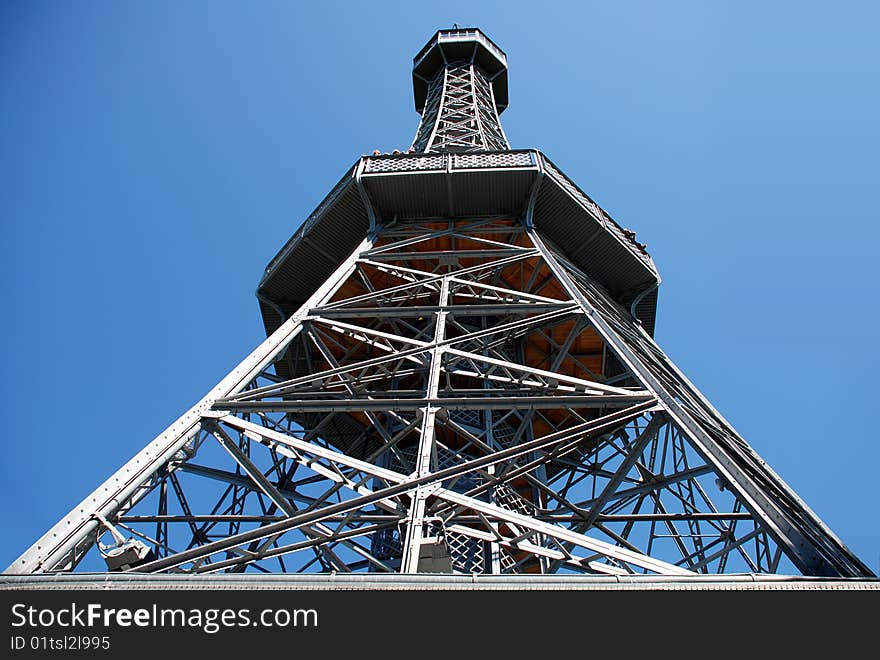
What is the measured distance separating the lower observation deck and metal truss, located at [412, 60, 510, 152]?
19126mm

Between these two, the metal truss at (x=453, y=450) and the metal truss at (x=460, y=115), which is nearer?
the metal truss at (x=453, y=450)

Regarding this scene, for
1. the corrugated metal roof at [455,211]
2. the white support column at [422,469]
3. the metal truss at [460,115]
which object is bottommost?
the white support column at [422,469]

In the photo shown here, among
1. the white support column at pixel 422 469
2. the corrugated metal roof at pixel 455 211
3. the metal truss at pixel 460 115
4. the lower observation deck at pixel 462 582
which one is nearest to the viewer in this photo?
the lower observation deck at pixel 462 582

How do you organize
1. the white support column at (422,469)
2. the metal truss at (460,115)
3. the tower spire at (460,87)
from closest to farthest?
the white support column at (422,469) → the metal truss at (460,115) → the tower spire at (460,87)

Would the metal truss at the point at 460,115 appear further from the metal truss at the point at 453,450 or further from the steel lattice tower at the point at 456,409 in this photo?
the metal truss at the point at 453,450

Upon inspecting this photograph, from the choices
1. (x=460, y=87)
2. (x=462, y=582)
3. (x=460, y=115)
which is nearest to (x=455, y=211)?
(x=460, y=115)

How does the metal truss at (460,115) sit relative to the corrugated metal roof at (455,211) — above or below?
above

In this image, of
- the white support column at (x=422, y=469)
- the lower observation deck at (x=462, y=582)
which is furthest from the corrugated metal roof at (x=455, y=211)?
the lower observation deck at (x=462, y=582)

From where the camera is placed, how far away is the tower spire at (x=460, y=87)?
97.3ft

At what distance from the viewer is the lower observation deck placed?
535cm
